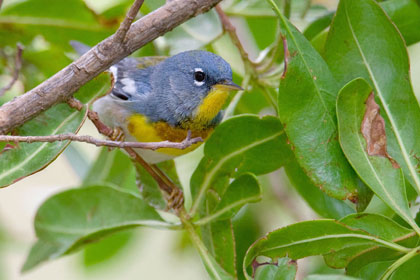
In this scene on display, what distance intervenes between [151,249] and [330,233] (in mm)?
3202

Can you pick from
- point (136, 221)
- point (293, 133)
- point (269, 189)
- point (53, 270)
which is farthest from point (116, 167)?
point (53, 270)

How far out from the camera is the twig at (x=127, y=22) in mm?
1885

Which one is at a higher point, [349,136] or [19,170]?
[19,170]

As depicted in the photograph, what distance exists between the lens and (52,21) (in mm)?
3303

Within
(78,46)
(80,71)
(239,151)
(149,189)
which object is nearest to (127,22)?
(80,71)

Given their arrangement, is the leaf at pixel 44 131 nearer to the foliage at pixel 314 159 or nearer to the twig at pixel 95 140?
the foliage at pixel 314 159

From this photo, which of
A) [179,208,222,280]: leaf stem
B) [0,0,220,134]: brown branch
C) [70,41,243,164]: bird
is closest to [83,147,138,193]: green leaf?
[70,41,243,164]: bird

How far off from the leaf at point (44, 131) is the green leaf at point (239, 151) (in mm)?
525

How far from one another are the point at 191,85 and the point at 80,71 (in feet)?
3.95

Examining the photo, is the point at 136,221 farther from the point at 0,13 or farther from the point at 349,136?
the point at 0,13

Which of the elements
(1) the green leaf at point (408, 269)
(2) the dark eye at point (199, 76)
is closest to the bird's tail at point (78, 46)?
(2) the dark eye at point (199, 76)

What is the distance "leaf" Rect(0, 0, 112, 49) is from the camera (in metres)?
3.27

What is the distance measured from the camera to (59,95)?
6.66 ft

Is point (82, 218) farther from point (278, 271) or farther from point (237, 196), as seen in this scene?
point (278, 271)
